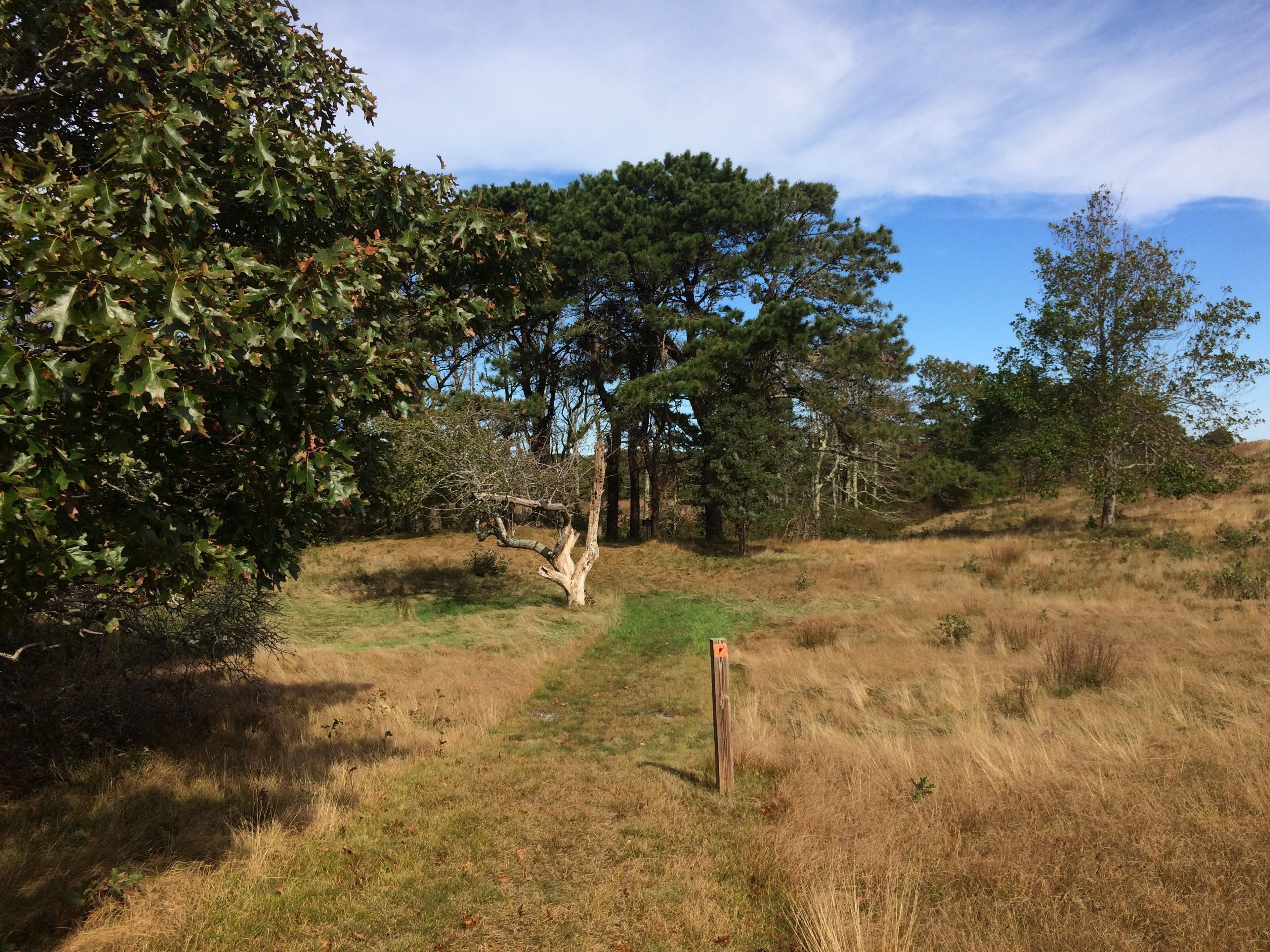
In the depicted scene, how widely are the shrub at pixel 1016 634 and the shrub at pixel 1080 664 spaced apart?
1389 mm

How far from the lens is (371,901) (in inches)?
196

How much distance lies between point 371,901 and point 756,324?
78.8 feet

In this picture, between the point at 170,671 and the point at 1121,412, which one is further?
the point at 1121,412

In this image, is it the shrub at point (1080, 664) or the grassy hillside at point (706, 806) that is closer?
the grassy hillside at point (706, 806)

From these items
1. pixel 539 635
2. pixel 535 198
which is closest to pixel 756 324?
pixel 535 198

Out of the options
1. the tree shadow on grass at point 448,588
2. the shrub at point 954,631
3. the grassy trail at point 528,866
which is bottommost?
the tree shadow on grass at point 448,588

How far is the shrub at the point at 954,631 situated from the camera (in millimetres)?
12641

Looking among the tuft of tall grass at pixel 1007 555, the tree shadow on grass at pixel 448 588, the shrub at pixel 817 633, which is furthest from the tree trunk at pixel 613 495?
the shrub at pixel 817 633

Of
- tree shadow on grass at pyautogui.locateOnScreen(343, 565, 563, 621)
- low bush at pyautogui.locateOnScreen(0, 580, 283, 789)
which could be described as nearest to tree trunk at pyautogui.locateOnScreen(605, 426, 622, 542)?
tree shadow on grass at pyautogui.locateOnScreen(343, 565, 563, 621)

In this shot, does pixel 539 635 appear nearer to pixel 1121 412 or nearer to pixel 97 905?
pixel 97 905

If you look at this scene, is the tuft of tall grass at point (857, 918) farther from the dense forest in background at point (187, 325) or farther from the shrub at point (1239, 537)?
the shrub at point (1239, 537)

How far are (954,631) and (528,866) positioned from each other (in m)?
10.1

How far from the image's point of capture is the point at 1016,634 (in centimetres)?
1221

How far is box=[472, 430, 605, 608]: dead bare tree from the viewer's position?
1966 cm
